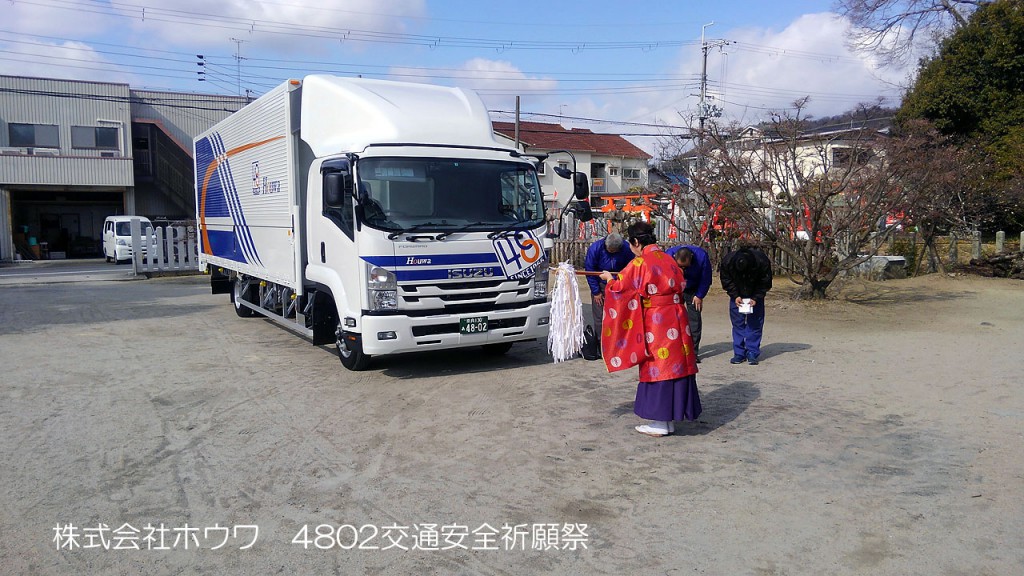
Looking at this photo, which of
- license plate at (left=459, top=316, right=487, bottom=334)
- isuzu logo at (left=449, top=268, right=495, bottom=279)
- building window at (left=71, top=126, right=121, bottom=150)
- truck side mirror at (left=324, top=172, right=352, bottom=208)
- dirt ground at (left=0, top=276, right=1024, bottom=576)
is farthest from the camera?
building window at (left=71, top=126, right=121, bottom=150)

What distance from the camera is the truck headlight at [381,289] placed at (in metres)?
7.53

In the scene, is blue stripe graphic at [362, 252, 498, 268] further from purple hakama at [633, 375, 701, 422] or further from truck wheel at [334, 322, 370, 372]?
purple hakama at [633, 375, 701, 422]

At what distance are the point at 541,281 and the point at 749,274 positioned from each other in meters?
2.40

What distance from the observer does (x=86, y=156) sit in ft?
105

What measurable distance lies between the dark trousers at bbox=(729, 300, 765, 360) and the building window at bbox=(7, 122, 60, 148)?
33.1 meters

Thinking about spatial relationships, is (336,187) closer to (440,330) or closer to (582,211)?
(440,330)

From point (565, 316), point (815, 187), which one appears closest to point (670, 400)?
point (565, 316)

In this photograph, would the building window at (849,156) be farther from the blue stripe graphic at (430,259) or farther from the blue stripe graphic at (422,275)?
the blue stripe graphic at (422,275)

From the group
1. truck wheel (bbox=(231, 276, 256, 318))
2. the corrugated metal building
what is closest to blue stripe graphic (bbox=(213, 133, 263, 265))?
truck wheel (bbox=(231, 276, 256, 318))

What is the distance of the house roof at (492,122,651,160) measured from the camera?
142 ft

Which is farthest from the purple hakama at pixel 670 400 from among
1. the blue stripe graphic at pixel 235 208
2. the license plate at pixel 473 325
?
the blue stripe graphic at pixel 235 208

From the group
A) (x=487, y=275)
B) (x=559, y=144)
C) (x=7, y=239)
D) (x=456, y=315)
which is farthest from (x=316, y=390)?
(x=559, y=144)

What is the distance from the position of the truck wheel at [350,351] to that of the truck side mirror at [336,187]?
147cm

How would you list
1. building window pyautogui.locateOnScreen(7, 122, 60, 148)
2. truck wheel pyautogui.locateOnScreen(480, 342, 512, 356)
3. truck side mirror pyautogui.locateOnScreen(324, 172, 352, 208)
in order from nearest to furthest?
truck side mirror pyautogui.locateOnScreen(324, 172, 352, 208) < truck wheel pyautogui.locateOnScreen(480, 342, 512, 356) < building window pyautogui.locateOnScreen(7, 122, 60, 148)
